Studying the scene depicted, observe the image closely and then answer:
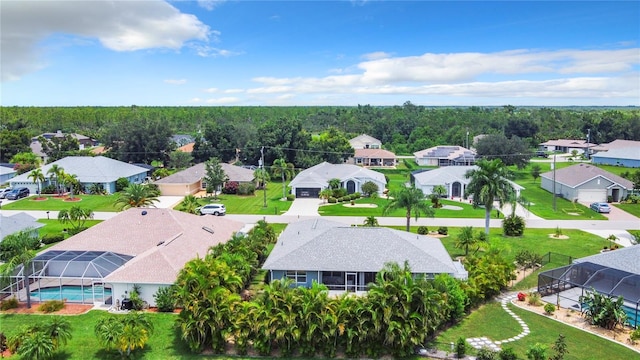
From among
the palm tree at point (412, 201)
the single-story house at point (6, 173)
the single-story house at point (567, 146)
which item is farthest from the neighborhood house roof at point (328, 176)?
the single-story house at point (567, 146)

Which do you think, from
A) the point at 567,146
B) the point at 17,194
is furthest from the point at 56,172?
the point at 567,146

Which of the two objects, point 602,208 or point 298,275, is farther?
point 602,208

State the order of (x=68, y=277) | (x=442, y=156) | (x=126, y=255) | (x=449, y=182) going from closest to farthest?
1. (x=68, y=277)
2. (x=126, y=255)
3. (x=449, y=182)
4. (x=442, y=156)

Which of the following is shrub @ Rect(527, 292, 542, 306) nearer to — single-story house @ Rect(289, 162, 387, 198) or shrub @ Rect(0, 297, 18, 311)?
shrub @ Rect(0, 297, 18, 311)

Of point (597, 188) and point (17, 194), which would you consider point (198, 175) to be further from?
point (597, 188)

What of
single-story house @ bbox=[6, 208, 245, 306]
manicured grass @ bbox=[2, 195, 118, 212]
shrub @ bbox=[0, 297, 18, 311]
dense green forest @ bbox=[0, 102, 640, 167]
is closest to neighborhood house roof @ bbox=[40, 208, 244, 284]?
single-story house @ bbox=[6, 208, 245, 306]

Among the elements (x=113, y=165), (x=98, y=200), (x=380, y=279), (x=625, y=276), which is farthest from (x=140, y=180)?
(x=625, y=276)

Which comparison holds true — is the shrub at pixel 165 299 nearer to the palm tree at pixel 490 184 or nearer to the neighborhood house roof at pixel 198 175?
the palm tree at pixel 490 184

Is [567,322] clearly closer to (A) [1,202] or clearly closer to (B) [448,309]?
(B) [448,309]
